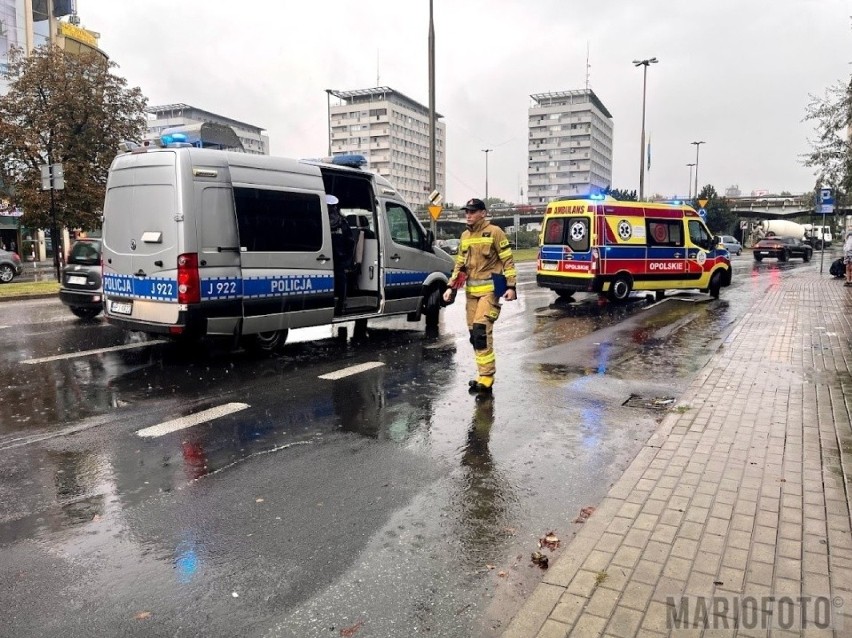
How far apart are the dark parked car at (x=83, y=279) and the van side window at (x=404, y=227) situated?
217 inches

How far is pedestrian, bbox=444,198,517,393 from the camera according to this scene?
6.76m

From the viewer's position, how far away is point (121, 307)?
813cm

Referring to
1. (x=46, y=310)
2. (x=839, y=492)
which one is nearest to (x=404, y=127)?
(x=46, y=310)

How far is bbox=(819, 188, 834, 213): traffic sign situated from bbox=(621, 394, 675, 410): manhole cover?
651 inches

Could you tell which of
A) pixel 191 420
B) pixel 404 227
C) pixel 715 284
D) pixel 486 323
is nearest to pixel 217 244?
pixel 191 420

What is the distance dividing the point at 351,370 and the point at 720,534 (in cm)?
503

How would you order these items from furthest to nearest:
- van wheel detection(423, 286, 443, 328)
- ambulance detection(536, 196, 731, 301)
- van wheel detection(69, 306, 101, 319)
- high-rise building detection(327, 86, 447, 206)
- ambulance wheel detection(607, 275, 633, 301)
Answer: high-rise building detection(327, 86, 447, 206) < ambulance wheel detection(607, 275, 633, 301) < ambulance detection(536, 196, 731, 301) < van wheel detection(69, 306, 101, 319) < van wheel detection(423, 286, 443, 328)

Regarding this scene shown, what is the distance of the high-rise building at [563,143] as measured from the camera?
15338 centimetres

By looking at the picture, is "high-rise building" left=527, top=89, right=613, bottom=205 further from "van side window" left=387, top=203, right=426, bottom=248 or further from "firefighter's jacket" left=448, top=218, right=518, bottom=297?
"firefighter's jacket" left=448, top=218, right=518, bottom=297

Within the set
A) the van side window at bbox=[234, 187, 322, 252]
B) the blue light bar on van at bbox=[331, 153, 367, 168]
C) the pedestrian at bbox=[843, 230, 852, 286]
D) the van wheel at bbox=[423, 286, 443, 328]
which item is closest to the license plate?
the van side window at bbox=[234, 187, 322, 252]

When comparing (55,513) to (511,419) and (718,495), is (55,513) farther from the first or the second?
(718,495)

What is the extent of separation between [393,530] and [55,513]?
201 centimetres

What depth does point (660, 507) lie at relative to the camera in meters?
3.83

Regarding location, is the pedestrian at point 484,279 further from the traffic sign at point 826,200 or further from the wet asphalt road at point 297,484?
the traffic sign at point 826,200
